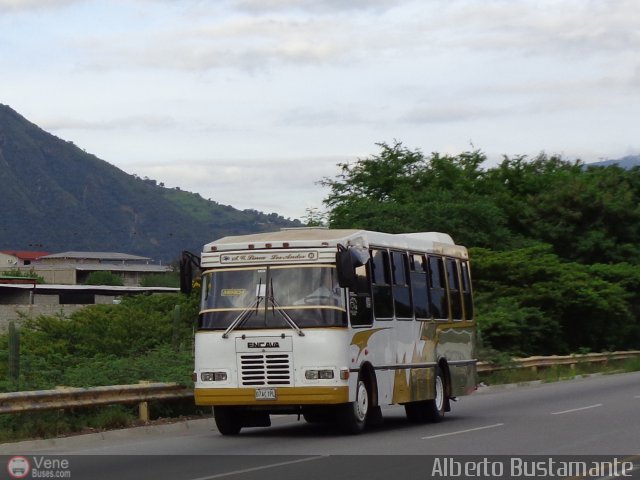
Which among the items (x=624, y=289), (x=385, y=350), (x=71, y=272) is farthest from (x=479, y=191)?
(x=71, y=272)

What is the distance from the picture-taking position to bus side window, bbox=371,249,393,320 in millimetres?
20484

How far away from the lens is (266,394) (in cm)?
1906

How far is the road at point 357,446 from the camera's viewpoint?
1474 centimetres

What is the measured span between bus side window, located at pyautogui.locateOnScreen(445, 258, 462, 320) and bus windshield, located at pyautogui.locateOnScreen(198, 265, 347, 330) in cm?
543

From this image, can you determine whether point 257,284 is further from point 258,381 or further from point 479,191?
point 479,191

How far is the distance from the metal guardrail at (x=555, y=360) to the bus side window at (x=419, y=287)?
12966 mm

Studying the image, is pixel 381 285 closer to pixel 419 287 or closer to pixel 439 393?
pixel 419 287

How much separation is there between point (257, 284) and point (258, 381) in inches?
58.2

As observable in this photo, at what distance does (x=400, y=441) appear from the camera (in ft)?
59.5

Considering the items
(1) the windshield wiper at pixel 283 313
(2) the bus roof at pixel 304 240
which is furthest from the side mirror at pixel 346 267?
(1) the windshield wiper at pixel 283 313
